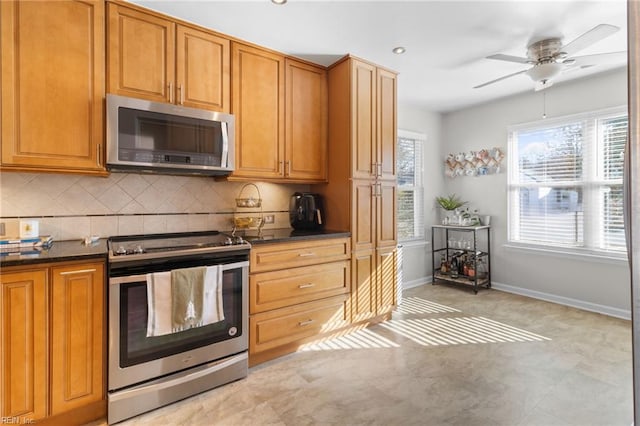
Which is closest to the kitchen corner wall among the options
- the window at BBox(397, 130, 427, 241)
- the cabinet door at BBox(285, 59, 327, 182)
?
the cabinet door at BBox(285, 59, 327, 182)

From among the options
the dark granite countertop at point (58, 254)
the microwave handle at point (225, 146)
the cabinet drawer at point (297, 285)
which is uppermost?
the microwave handle at point (225, 146)

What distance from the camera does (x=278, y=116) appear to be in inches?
113

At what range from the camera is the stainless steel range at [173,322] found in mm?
1820

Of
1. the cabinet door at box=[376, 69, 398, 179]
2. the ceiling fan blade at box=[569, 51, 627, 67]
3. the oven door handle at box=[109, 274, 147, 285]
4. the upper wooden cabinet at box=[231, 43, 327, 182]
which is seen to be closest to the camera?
the oven door handle at box=[109, 274, 147, 285]

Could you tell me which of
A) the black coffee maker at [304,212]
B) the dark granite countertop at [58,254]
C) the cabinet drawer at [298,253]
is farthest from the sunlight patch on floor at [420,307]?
A: the dark granite countertop at [58,254]

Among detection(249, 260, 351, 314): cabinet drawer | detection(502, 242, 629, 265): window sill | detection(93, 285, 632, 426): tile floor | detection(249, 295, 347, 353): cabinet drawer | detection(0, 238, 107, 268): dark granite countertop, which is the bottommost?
detection(93, 285, 632, 426): tile floor

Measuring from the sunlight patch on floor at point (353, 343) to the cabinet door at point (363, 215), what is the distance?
814 millimetres

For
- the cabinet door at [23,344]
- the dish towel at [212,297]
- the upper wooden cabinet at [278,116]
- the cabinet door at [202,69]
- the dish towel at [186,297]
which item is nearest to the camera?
the cabinet door at [23,344]

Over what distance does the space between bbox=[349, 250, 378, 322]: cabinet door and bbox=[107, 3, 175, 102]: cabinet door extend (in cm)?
210

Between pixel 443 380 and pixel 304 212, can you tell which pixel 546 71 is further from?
pixel 443 380

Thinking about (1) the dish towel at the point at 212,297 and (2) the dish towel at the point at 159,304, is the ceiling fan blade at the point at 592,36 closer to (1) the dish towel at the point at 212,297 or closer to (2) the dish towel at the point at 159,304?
(1) the dish towel at the point at 212,297

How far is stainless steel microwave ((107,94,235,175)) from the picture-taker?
2.08 m

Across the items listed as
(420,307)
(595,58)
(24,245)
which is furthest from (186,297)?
(595,58)

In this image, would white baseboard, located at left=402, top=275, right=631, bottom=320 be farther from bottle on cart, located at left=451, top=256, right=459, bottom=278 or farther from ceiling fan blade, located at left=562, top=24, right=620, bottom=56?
ceiling fan blade, located at left=562, top=24, right=620, bottom=56
